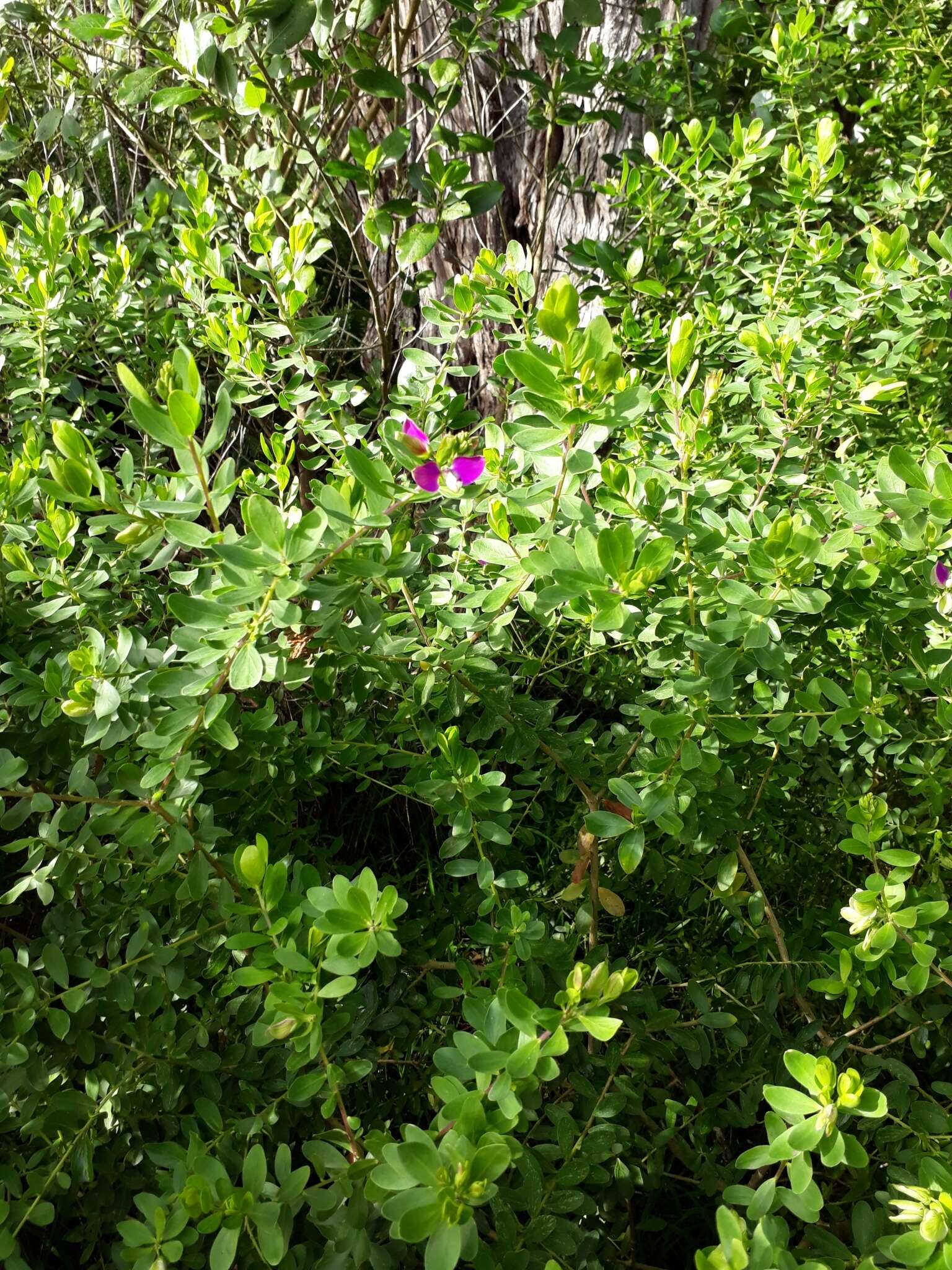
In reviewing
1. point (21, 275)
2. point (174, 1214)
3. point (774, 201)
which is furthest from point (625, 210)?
point (174, 1214)

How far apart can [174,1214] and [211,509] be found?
567 millimetres

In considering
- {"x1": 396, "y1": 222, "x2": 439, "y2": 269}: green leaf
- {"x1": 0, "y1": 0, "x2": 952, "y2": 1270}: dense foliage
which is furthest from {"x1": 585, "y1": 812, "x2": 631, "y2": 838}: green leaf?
{"x1": 396, "y1": 222, "x2": 439, "y2": 269}: green leaf

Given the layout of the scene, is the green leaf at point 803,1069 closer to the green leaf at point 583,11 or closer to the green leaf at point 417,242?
the green leaf at point 417,242

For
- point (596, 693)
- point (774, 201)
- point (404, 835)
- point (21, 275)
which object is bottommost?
point (404, 835)

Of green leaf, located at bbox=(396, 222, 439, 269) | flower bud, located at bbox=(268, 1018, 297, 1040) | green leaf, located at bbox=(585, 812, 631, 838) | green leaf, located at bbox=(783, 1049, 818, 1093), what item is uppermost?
green leaf, located at bbox=(396, 222, 439, 269)

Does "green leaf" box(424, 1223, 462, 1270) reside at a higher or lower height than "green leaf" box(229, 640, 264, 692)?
lower

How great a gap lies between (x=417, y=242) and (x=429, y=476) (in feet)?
2.23

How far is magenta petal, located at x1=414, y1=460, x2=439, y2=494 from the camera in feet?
2.86

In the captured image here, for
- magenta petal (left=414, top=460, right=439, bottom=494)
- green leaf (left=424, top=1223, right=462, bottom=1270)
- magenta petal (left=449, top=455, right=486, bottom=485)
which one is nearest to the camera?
green leaf (left=424, top=1223, right=462, bottom=1270)

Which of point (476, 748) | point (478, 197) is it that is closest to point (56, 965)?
point (476, 748)

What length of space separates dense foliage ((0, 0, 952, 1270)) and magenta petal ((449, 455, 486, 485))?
2 centimetres

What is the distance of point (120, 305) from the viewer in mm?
1510

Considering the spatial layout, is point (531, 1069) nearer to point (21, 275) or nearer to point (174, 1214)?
point (174, 1214)

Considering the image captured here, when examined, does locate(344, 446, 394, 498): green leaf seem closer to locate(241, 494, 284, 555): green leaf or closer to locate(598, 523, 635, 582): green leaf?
locate(241, 494, 284, 555): green leaf
